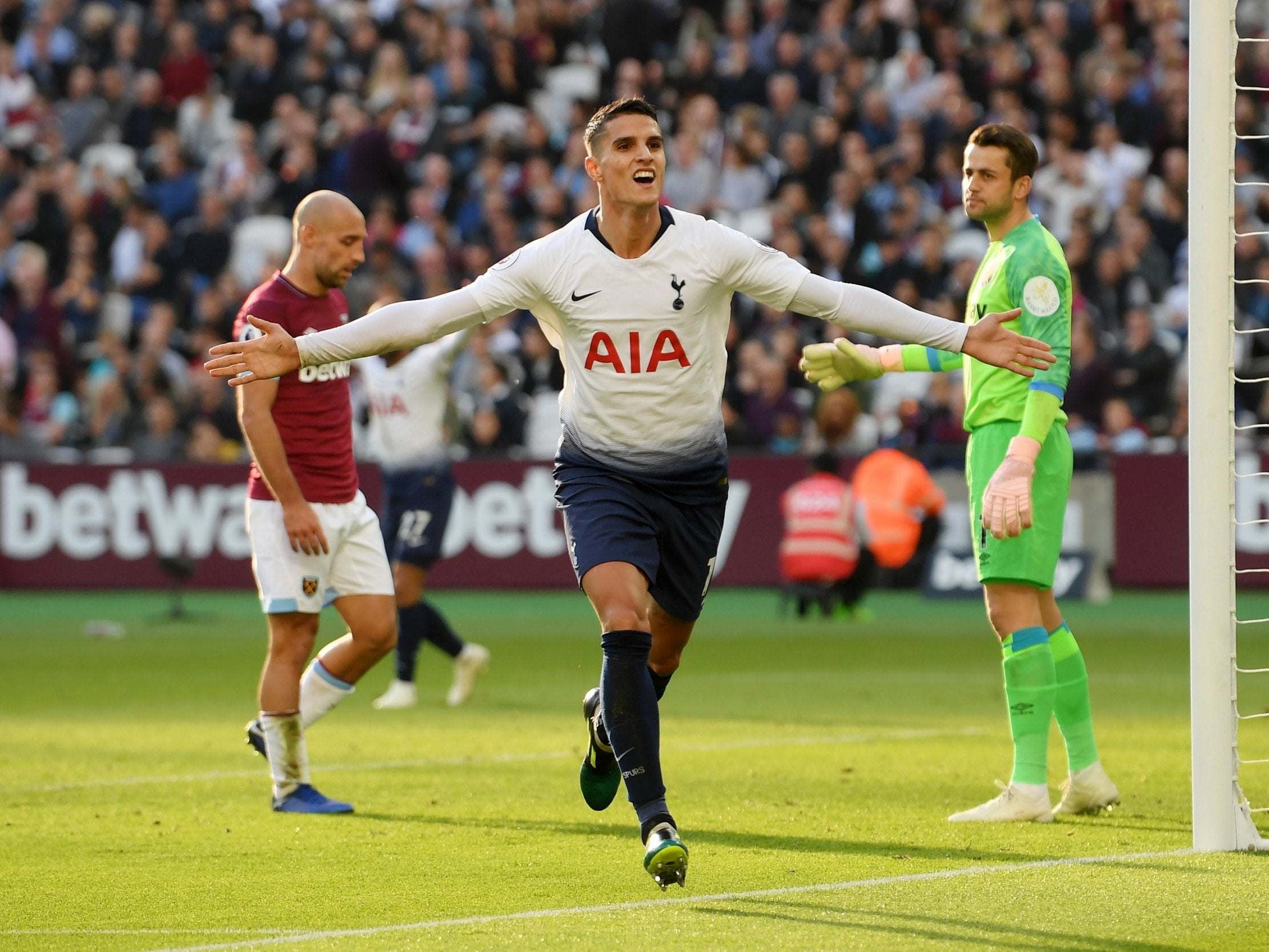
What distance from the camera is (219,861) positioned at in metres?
6.93

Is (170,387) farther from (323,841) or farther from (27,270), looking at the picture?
(323,841)

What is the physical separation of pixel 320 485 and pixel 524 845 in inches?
77.0

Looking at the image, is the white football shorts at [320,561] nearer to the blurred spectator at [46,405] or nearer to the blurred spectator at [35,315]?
the blurred spectator at [46,405]

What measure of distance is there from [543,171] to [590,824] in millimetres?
17183

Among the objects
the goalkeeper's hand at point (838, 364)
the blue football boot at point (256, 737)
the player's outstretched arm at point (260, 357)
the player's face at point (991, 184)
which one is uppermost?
the player's face at point (991, 184)

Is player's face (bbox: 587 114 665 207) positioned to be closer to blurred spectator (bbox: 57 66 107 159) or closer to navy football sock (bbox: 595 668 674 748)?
navy football sock (bbox: 595 668 674 748)

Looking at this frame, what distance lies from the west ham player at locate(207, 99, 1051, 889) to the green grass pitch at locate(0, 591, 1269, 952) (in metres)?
0.72

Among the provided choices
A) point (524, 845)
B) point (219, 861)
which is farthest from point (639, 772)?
point (219, 861)

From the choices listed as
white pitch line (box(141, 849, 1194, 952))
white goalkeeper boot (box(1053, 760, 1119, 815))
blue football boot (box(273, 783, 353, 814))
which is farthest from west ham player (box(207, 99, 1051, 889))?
white goalkeeper boot (box(1053, 760, 1119, 815))

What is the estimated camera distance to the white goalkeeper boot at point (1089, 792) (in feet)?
26.0

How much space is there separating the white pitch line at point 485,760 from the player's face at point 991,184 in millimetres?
3411

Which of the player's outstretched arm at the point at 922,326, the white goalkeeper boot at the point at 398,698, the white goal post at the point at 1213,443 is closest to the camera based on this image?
the player's outstretched arm at the point at 922,326

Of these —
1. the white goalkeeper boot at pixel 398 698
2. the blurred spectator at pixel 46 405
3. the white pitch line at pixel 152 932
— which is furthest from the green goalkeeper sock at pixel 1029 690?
the blurred spectator at pixel 46 405

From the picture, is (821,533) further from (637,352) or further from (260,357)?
(260,357)
